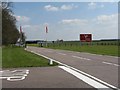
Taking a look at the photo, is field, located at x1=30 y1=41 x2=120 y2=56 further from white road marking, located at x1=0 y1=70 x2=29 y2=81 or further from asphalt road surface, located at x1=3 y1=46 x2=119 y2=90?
white road marking, located at x1=0 y1=70 x2=29 y2=81

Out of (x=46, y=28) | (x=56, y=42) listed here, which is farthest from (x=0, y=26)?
(x=56, y=42)

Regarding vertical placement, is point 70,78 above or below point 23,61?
A: above

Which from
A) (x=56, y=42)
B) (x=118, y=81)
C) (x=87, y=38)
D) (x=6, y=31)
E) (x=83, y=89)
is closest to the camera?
(x=83, y=89)

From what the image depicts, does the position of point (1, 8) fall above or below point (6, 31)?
above

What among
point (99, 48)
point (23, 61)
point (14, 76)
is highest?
point (14, 76)

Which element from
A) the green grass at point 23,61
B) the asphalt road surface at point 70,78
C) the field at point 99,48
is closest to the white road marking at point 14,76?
the asphalt road surface at point 70,78

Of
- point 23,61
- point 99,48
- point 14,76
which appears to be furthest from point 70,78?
point 99,48

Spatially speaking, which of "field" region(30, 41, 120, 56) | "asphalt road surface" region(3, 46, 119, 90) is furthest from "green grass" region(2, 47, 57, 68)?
"field" region(30, 41, 120, 56)

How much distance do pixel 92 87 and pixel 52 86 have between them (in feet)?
4.36

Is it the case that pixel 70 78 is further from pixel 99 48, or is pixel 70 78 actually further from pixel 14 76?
pixel 99 48

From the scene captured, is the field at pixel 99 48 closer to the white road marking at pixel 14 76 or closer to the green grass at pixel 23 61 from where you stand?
the green grass at pixel 23 61

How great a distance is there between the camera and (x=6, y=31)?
73375 mm

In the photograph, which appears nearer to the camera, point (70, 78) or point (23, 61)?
point (70, 78)

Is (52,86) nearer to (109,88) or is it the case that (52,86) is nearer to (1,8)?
A: (109,88)
